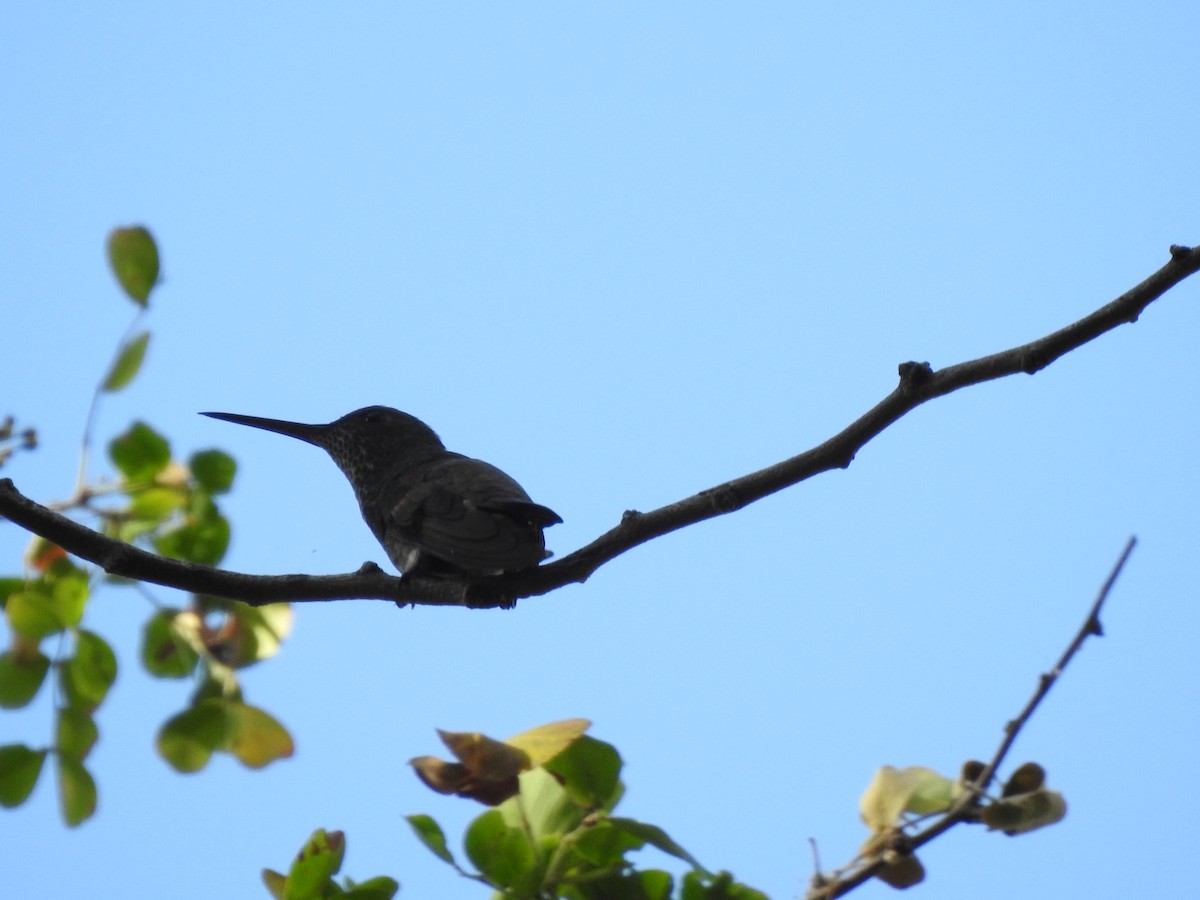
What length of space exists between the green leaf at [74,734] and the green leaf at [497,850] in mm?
972

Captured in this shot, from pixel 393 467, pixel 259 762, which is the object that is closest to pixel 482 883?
pixel 259 762

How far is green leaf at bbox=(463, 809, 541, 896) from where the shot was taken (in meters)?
1.82

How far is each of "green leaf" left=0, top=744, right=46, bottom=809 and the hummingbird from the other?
115cm

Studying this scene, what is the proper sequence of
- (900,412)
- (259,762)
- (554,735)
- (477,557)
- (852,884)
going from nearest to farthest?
(852,884) < (554,735) < (900,412) < (259,762) < (477,557)

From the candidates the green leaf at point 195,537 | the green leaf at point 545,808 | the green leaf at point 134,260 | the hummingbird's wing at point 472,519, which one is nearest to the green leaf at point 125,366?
the green leaf at point 134,260

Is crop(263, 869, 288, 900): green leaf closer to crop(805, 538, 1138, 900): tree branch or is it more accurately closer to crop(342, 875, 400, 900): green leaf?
crop(342, 875, 400, 900): green leaf

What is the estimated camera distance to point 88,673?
8.23 ft

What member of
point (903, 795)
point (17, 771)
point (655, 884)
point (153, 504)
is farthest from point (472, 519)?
point (903, 795)

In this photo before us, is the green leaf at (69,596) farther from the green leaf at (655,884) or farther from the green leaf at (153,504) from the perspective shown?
the green leaf at (655,884)

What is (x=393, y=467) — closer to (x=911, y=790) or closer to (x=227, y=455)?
(x=227, y=455)

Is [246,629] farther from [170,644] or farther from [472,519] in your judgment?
[472,519]

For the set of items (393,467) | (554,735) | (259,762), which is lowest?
(554,735)

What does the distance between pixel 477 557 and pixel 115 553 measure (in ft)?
2.94

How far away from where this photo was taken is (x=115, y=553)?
266 centimetres
